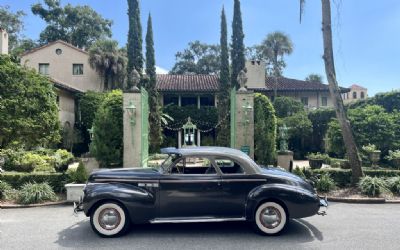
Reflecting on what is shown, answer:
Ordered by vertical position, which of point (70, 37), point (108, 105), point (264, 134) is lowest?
point (264, 134)

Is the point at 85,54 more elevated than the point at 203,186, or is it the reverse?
the point at 85,54

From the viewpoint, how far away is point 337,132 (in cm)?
1513

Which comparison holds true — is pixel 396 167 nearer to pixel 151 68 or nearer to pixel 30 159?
pixel 30 159

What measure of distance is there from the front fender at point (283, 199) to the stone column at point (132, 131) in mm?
5589

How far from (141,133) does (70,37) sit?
35.6 m

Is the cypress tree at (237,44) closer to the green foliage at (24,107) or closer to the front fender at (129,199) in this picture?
the green foliage at (24,107)

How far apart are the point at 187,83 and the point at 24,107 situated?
20.7m

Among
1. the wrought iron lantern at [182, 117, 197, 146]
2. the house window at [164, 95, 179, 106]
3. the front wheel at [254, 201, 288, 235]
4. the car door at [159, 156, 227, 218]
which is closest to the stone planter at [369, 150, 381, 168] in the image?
the front wheel at [254, 201, 288, 235]

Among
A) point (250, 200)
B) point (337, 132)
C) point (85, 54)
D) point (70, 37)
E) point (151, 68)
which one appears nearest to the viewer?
point (250, 200)

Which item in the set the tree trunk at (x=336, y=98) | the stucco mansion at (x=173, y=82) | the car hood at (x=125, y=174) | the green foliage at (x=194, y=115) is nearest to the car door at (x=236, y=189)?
the car hood at (x=125, y=174)

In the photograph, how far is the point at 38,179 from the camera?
996 centimetres

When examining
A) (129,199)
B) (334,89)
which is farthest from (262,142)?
(129,199)

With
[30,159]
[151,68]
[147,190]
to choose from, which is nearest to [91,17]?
[151,68]

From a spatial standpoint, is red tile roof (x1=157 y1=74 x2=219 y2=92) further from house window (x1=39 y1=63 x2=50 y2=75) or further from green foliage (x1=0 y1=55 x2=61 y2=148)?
green foliage (x1=0 y1=55 x2=61 y2=148)
